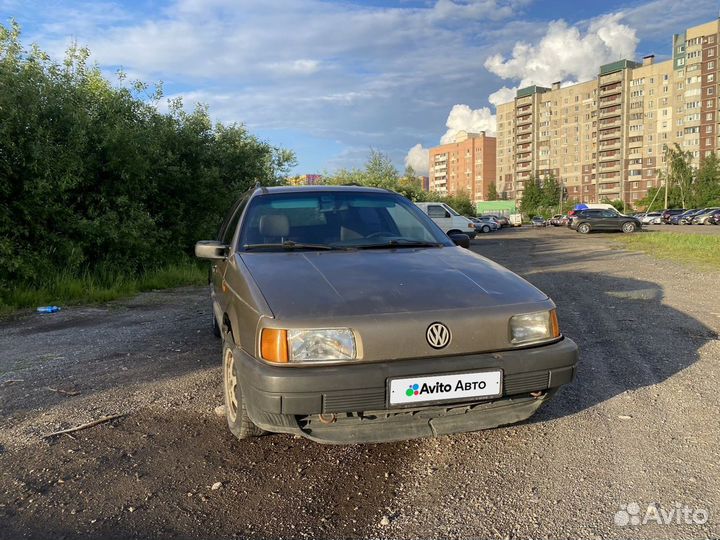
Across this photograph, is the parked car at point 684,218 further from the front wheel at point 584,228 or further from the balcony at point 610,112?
the balcony at point 610,112

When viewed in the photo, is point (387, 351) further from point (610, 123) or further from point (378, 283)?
point (610, 123)

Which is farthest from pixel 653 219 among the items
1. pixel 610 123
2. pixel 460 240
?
pixel 460 240

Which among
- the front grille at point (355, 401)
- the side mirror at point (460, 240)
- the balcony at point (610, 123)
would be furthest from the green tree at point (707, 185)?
the front grille at point (355, 401)

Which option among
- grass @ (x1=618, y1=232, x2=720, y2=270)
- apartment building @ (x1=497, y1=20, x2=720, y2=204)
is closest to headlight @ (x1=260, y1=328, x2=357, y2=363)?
grass @ (x1=618, y1=232, x2=720, y2=270)

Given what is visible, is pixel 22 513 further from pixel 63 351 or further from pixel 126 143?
pixel 126 143

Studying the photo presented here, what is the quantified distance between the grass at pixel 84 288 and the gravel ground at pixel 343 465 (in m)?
3.64

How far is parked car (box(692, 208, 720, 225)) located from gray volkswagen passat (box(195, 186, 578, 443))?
56.0 metres

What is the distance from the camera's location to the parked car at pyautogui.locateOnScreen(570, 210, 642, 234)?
32.0 meters

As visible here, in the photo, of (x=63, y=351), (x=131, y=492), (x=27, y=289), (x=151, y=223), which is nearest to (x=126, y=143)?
(x=151, y=223)

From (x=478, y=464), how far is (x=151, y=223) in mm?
9389

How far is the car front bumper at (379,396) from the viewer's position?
8.18 feet

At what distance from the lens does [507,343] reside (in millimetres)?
2756

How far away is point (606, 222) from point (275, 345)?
110ft

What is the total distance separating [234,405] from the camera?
3271 millimetres
